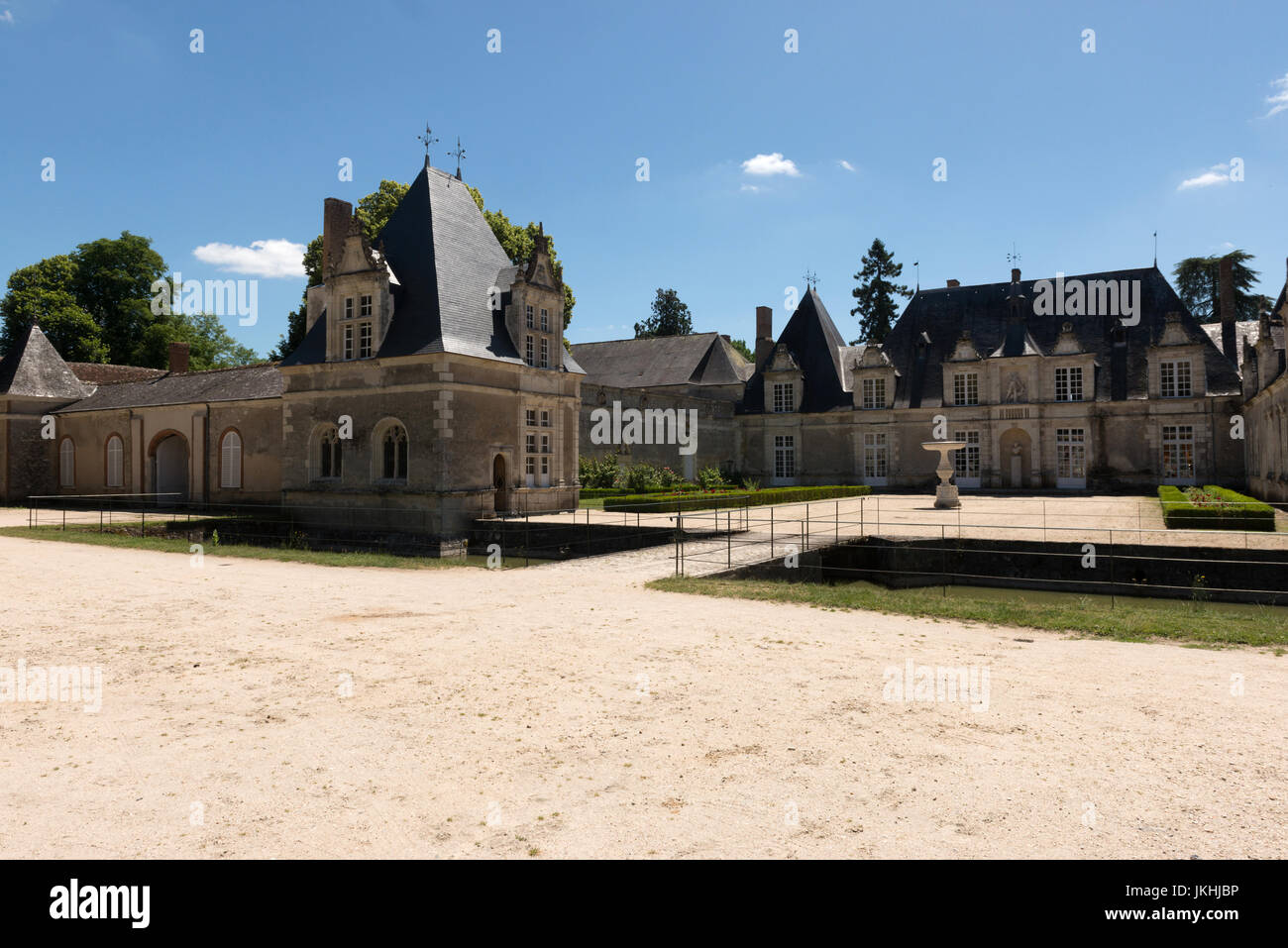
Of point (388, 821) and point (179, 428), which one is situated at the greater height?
point (179, 428)

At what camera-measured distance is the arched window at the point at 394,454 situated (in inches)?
840

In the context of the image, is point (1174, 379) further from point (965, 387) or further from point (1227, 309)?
point (965, 387)

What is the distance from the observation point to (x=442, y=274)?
71.5 feet

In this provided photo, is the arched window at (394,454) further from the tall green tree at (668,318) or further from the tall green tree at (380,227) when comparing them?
the tall green tree at (668,318)

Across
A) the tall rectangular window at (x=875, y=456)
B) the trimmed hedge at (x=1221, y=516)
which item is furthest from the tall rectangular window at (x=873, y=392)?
the trimmed hedge at (x=1221, y=516)

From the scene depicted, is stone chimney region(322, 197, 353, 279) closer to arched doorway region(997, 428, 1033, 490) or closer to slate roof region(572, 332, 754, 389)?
slate roof region(572, 332, 754, 389)

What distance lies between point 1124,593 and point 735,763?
13910mm

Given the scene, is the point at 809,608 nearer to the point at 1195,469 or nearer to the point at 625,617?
the point at 625,617

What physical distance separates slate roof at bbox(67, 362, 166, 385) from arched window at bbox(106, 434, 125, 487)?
19.3 feet

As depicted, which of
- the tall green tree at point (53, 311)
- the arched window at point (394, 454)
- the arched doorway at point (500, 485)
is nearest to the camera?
the arched window at point (394, 454)

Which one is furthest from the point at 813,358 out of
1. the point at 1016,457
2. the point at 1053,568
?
the point at 1053,568

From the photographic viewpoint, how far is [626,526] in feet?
60.0

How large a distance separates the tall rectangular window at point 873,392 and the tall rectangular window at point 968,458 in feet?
14.0

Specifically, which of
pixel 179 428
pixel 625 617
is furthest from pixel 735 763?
pixel 179 428
